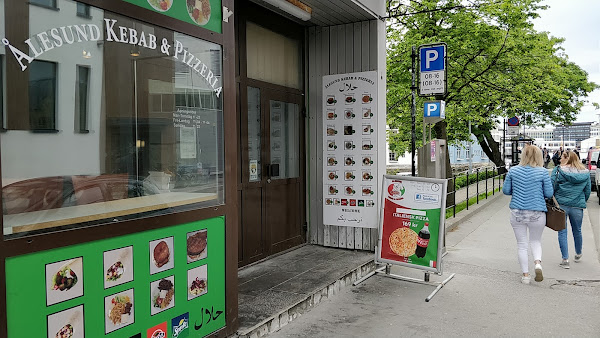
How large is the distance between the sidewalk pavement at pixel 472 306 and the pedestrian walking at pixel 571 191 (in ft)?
1.49

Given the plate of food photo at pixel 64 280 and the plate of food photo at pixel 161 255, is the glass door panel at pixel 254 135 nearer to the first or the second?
the plate of food photo at pixel 161 255

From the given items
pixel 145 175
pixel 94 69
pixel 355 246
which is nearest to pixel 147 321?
pixel 145 175

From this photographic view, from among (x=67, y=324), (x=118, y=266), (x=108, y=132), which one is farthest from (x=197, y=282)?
(x=108, y=132)

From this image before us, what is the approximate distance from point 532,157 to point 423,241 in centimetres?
187

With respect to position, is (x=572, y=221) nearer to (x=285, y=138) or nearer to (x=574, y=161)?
(x=574, y=161)

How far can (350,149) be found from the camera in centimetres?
712

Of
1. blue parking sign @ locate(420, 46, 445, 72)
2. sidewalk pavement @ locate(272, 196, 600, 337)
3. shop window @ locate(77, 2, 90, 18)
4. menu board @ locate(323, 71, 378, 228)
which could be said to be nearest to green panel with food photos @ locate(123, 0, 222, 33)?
shop window @ locate(77, 2, 90, 18)

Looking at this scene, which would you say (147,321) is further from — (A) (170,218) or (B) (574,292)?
(B) (574,292)

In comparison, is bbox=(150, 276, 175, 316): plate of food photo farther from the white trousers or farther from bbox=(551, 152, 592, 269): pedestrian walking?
bbox=(551, 152, 592, 269): pedestrian walking

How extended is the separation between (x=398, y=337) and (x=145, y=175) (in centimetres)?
271

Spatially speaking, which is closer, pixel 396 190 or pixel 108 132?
pixel 108 132

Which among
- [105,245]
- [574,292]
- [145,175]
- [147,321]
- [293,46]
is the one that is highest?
[293,46]

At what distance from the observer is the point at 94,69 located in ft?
9.78

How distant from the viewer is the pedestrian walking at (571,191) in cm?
689
